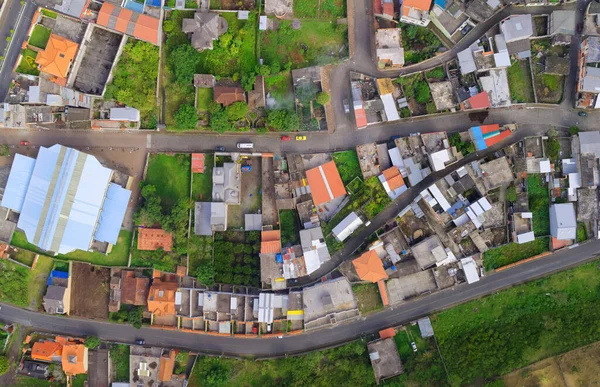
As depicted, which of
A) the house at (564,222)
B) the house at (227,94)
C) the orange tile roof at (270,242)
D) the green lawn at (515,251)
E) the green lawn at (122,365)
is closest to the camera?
the house at (564,222)

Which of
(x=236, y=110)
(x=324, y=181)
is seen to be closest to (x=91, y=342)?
(x=236, y=110)

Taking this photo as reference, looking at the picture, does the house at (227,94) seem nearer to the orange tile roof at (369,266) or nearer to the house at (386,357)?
the orange tile roof at (369,266)

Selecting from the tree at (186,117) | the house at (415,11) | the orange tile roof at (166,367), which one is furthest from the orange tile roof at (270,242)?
the house at (415,11)

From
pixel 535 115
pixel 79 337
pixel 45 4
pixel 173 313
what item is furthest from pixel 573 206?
pixel 45 4

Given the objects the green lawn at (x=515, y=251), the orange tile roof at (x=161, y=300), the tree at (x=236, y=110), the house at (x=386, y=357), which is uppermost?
the tree at (x=236, y=110)

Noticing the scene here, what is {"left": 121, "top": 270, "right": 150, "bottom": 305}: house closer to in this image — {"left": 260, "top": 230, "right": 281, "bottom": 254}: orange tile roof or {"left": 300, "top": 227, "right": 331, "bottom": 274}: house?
{"left": 260, "top": 230, "right": 281, "bottom": 254}: orange tile roof

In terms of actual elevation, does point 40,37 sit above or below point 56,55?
above

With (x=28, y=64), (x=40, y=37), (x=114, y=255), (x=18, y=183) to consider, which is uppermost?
(x=40, y=37)

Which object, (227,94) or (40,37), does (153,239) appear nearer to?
(227,94)
